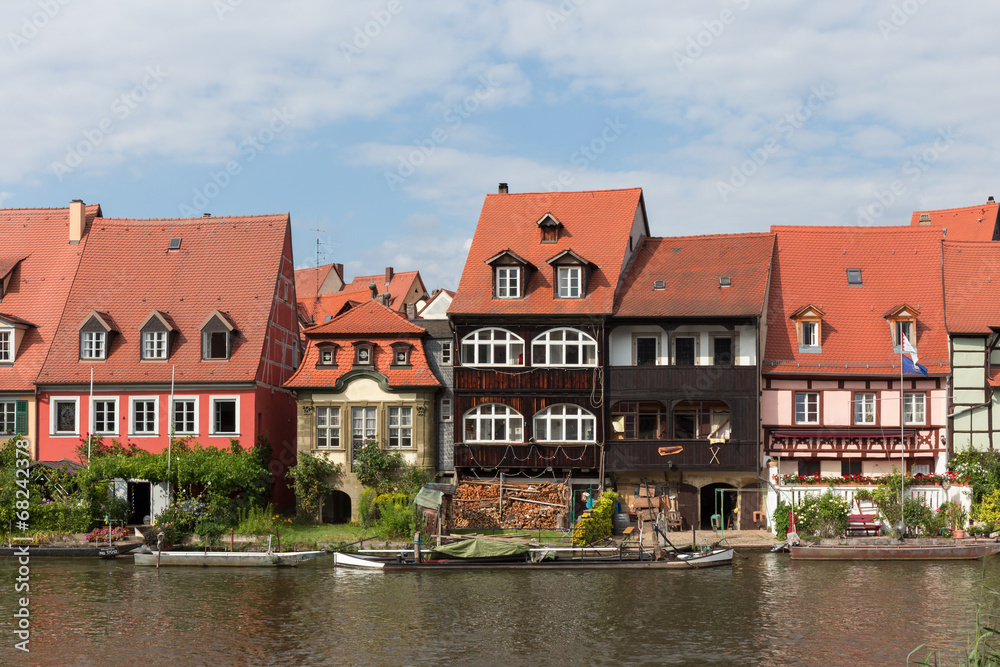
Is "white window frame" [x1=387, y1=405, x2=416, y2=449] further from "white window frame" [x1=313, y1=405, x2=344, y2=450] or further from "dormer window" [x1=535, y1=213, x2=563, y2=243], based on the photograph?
"dormer window" [x1=535, y1=213, x2=563, y2=243]

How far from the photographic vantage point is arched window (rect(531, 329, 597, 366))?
52.1 metres

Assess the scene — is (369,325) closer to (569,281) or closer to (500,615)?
(569,281)

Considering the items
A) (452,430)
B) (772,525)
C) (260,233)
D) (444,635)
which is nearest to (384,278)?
(260,233)

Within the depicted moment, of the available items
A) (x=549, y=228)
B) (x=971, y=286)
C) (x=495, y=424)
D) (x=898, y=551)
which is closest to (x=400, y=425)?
(x=495, y=424)

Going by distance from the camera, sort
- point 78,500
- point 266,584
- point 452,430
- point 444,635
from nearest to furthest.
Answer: point 444,635, point 266,584, point 78,500, point 452,430

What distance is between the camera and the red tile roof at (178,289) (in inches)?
2164

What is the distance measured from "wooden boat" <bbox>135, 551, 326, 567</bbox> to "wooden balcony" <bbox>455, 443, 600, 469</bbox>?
9.31 meters

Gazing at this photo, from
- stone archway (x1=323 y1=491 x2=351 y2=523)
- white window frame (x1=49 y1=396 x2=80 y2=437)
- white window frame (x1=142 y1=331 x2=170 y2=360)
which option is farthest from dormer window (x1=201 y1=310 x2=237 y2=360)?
stone archway (x1=323 y1=491 x2=351 y2=523)

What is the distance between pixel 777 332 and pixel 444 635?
27.5 meters

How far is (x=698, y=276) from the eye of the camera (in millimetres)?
53969

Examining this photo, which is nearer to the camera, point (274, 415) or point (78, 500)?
point (78, 500)

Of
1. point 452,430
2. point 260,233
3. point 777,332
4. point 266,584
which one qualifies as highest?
point 260,233

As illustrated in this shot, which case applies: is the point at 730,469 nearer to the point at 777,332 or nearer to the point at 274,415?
the point at 777,332

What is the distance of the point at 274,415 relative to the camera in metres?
57.1
